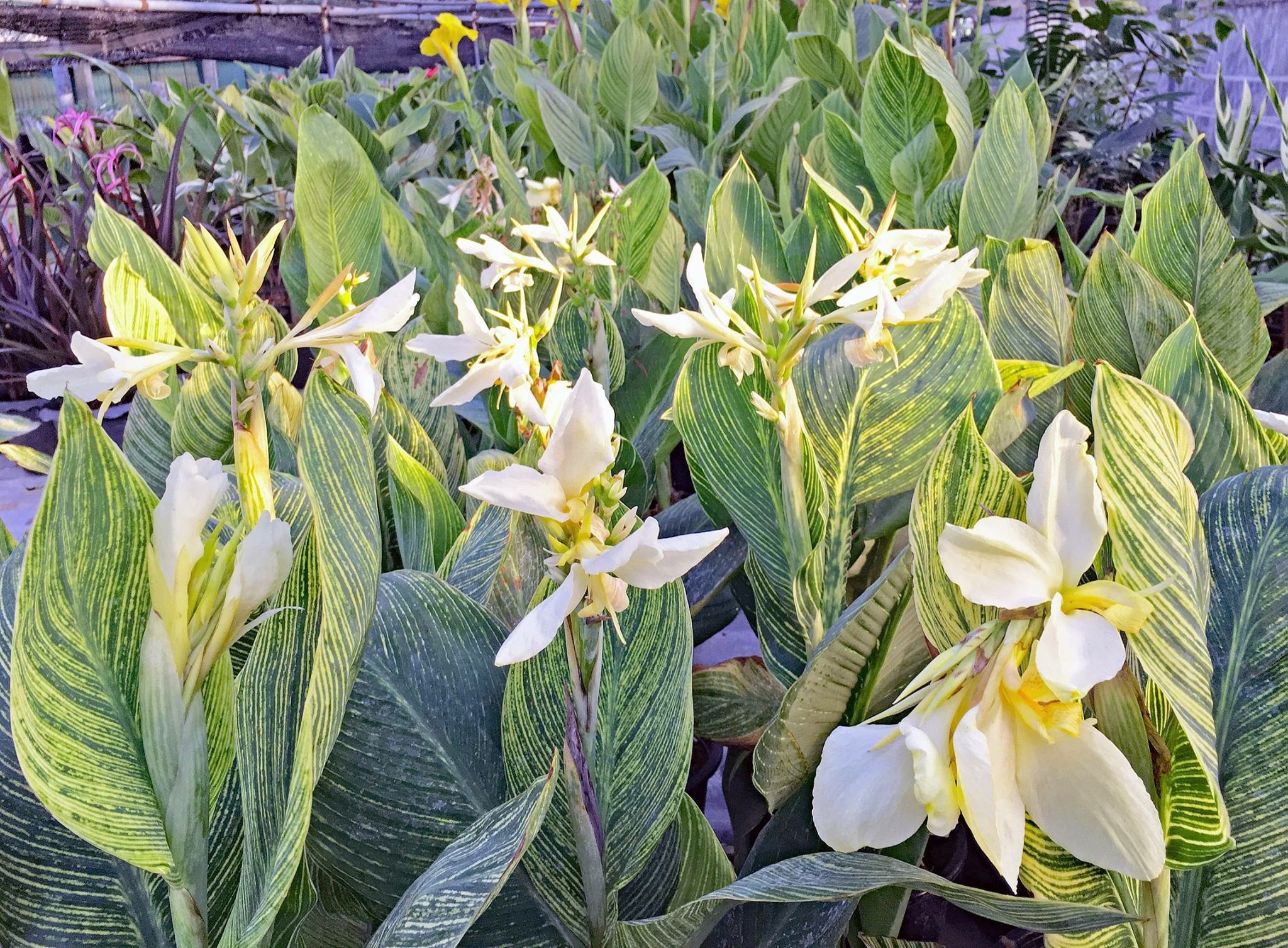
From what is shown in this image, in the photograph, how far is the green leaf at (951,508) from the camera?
316mm

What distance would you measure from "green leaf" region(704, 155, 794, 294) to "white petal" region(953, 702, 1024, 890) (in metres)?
0.47

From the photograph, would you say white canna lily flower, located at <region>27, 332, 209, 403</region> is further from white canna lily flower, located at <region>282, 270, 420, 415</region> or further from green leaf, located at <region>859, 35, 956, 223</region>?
green leaf, located at <region>859, 35, 956, 223</region>

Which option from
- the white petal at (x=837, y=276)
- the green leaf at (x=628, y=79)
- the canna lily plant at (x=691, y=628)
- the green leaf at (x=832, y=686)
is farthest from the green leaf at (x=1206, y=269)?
the green leaf at (x=628, y=79)

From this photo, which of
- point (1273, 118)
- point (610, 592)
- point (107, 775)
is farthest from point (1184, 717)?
point (1273, 118)

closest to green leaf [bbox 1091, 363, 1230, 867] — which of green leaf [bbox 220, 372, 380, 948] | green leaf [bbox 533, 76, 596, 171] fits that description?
green leaf [bbox 220, 372, 380, 948]

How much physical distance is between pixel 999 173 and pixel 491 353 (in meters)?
0.48

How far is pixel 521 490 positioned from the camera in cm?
29

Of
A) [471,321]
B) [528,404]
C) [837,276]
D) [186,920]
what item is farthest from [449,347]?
[186,920]

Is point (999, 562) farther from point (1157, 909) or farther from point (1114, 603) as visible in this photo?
point (1157, 909)

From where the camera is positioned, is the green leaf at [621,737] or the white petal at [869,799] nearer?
the white petal at [869,799]

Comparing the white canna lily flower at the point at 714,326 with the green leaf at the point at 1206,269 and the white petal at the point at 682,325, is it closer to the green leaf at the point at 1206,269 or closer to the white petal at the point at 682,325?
the white petal at the point at 682,325

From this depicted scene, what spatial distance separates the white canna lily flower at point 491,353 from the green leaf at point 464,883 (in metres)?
0.21

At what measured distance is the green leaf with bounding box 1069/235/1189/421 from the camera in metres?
0.56

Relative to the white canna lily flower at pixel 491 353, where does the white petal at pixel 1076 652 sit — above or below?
above
